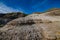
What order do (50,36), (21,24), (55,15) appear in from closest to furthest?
Result: (50,36) → (21,24) → (55,15)

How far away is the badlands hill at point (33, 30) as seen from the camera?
24.7 feet

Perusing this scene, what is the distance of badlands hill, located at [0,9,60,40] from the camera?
7528 millimetres

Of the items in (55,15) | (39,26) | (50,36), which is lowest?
(50,36)

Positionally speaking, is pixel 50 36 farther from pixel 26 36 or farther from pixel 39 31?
pixel 26 36

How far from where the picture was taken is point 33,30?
7949mm

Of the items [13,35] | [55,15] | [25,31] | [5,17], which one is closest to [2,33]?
[13,35]

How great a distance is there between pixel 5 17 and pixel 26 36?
67.3 feet

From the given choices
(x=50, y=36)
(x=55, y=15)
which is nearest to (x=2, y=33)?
(x=50, y=36)

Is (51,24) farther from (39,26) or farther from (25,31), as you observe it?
(25,31)

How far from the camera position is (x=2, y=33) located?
27.0 ft

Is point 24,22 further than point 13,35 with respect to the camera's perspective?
Yes

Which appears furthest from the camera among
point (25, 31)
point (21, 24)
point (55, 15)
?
point (55, 15)

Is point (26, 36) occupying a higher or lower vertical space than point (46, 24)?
lower

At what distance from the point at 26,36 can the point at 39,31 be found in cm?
77
